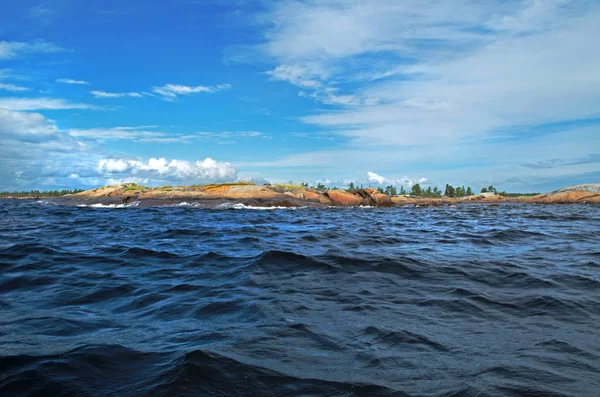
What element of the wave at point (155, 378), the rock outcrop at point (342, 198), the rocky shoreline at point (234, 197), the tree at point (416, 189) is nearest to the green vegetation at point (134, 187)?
the rocky shoreline at point (234, 197)

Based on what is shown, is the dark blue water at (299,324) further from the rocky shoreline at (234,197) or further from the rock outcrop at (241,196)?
the rock outcrop at (241,196)

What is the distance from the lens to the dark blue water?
3686mm

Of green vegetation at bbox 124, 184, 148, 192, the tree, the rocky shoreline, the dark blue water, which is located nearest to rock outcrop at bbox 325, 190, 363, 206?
the rocky shoreline

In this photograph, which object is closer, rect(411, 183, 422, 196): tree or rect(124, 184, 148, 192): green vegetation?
rect(124, 184, 148, 192): green vegetation

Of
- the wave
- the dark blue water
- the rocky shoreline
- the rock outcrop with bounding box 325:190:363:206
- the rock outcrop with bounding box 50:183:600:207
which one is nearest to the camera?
the wave

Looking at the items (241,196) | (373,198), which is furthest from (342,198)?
(241,196)

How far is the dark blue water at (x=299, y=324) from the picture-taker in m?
3.69

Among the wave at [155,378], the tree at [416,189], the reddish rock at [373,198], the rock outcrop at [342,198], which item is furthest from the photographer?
the tree at [416,189]

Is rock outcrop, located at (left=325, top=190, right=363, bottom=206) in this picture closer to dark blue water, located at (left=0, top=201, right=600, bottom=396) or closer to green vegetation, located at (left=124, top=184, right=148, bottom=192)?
green vegetation, located at (left=124, top=184, right=148, bottom=192)

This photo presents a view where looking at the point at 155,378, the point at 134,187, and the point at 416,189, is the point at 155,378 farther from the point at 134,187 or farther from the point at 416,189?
the point at 416,189

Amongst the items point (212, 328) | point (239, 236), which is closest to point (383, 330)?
point (212, 328)

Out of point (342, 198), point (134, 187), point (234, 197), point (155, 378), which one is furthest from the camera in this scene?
point (134, 187)

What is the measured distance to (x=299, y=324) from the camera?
5.29 metres

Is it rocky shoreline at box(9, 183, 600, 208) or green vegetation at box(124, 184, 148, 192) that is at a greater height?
green vegetation at box(124, 184, 148, 192)
